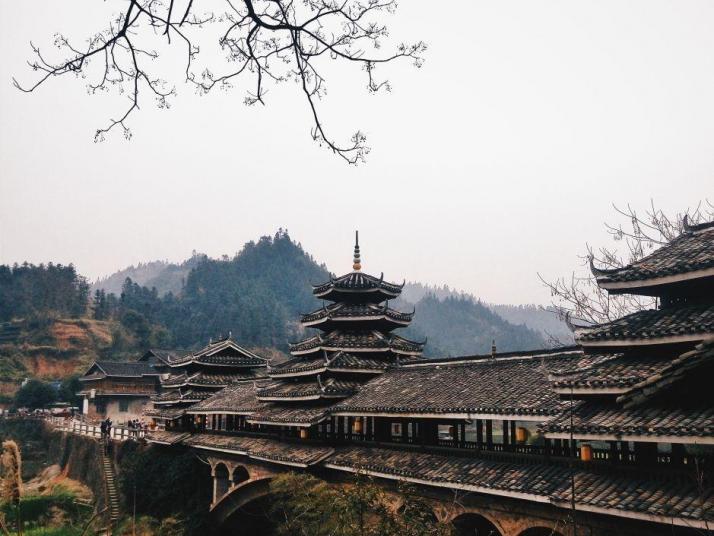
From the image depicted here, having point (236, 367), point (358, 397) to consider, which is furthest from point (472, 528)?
point (236, 367)

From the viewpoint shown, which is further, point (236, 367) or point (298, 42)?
point (236, 367)

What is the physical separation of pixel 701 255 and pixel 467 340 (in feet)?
525

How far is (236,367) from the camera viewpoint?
4081cm

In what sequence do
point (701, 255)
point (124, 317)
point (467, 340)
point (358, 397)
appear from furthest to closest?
point (467, 340), point (124, 317), point (358, 397), point (701, 255)

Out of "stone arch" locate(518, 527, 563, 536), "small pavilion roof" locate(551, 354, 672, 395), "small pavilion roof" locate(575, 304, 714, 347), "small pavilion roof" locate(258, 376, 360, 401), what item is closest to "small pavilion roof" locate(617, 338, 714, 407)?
"small pavilion roof" locate(551, 354, 672, 395)

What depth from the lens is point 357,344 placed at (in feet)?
84.1

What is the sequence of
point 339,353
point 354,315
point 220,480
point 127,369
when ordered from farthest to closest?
1. point 127,369
2. point 220,480
3. point 354,315
4. point 339,353


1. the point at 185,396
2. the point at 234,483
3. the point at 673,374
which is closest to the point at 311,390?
the point at 234,483

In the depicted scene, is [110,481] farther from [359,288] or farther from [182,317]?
[182,317]

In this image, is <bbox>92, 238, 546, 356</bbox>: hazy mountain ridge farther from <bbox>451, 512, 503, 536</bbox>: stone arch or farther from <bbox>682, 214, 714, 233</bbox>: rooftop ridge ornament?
<bbox>682, 214, 714, 233</bbox>: rooftop ridge ornament

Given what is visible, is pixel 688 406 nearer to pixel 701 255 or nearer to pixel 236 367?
pixel 701 255

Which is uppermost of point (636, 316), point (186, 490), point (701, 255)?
point (701, 255)

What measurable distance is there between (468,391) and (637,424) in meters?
7.02

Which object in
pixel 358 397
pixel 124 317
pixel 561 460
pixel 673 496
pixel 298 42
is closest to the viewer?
pixel 298 42
